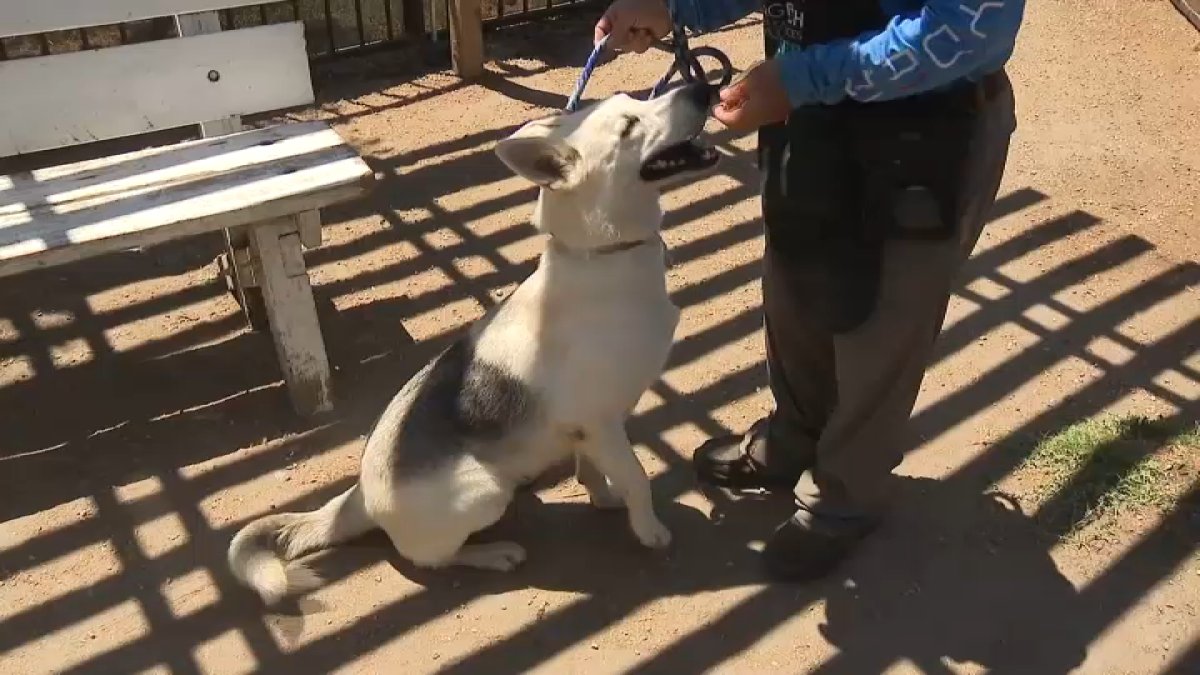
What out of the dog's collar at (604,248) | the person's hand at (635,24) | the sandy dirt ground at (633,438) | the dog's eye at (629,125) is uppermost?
the person's hand at (635,24)

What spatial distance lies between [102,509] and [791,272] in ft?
8.18

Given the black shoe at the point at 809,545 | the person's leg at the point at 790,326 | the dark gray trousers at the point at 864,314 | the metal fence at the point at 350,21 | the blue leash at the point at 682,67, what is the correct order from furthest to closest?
the metal fence at the point at 350,21 → the black shoe at the point at 809,545 → the blue leash at the point at 682,67 → the person's leg at the point at 790,326 → the dark gray trousers at the point at 864,314

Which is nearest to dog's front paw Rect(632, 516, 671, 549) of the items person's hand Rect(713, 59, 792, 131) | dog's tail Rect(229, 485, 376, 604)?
dog's tail Rect(229, 485, 376, 604)

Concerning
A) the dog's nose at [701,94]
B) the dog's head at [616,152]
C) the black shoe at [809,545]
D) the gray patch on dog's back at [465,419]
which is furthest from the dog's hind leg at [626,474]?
the dog's nose at [701,94]

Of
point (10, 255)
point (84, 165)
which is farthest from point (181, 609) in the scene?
point (84, 165)

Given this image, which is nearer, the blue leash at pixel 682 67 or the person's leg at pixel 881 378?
the person's leg at pixel 881 378

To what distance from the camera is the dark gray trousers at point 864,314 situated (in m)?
2.74

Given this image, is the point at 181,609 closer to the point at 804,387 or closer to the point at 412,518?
the point at 412,518

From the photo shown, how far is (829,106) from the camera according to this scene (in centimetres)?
274

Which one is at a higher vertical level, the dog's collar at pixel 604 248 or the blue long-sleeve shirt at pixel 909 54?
the blue long-sleeve shirt at pixel 909 54

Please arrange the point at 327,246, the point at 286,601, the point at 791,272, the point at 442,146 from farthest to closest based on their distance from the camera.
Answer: the point at 442,146 → the point at 327,246 → the point at 286,601 → the point at 791,272

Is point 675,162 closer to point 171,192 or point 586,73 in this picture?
point 586,73

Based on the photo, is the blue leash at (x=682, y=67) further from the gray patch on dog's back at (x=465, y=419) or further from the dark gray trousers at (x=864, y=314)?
the gray patch on dog's back at (x=465, y=419)

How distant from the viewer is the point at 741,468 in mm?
3740
